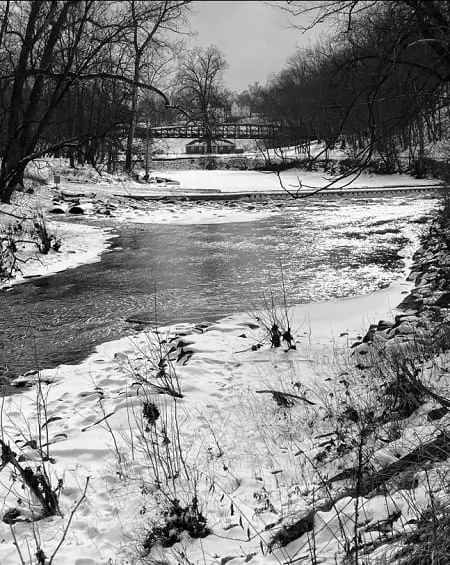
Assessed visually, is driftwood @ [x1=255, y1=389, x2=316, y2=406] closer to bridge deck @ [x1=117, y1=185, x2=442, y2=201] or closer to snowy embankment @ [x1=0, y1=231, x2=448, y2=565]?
snowy embankment @ [x1=0, y1=231, x2=448, y2=565]

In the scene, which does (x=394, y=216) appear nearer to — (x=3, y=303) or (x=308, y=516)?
(x=3, y=303)

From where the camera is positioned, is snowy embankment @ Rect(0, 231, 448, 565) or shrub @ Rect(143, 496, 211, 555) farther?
shrub @ Rect(143, 496, 211, 555)

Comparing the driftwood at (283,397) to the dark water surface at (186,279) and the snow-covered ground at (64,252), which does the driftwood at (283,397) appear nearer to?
the dark water surface at (186,279)

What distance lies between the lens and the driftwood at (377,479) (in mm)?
3008

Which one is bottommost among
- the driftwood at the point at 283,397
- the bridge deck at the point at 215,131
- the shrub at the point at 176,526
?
the shrub at the point at 176,526

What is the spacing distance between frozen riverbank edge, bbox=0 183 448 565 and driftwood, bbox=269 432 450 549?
5 cm

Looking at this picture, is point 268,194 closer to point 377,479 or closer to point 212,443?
point 212,443

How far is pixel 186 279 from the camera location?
36.9 ft

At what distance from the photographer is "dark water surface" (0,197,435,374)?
8.00m

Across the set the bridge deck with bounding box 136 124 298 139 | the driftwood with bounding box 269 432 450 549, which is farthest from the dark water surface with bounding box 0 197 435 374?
the driftwood with bounding box 269 432 450 549

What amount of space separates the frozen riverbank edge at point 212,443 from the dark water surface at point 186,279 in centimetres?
105

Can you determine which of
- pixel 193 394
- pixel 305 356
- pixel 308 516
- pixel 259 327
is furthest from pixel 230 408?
pixel 259 327

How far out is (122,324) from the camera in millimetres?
8297

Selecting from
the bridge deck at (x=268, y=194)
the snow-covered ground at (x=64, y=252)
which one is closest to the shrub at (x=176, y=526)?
the snow-covered ground at (x=64, y=252)
